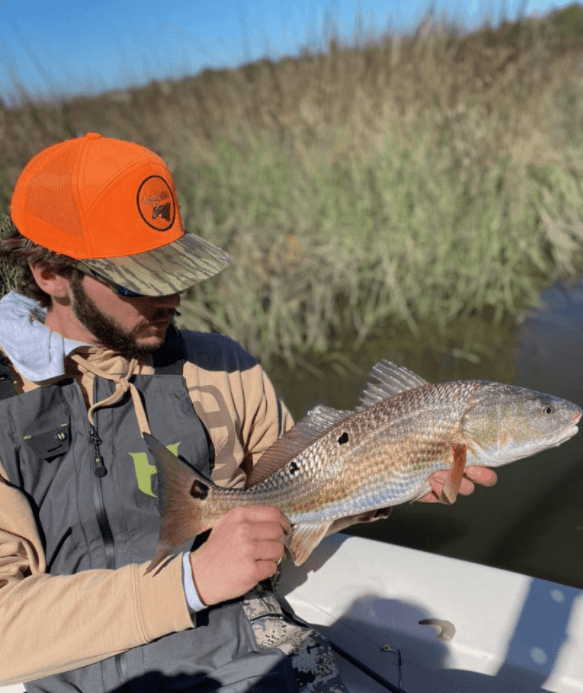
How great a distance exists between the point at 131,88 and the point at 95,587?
648 centimetres

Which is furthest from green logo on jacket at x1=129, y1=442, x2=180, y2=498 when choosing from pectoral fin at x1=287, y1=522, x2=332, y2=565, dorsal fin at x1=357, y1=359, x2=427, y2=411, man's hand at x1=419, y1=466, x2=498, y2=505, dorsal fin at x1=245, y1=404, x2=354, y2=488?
man's hand at x1=419, y1=466, x2=498, y2=505

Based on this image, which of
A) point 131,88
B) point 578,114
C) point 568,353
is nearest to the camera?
point 568,353

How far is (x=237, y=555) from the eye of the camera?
1677 mm

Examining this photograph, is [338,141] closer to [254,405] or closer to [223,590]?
[254,405]

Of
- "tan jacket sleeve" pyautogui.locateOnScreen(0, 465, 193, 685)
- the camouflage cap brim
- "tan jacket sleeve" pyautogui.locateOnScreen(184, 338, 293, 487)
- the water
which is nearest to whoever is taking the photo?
"tan jacket sleeve" pyautogui.locateOnScreen(0, 465, 193, 685)

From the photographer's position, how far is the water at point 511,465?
151 inches

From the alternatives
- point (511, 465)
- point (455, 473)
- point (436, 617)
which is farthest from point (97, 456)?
point (511, 465)

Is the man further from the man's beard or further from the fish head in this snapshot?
the fish head

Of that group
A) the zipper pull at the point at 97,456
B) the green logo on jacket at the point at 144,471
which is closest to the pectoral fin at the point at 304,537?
the green logo on jacket at the point at 144,471

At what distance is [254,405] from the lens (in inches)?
87.1

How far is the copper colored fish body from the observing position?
6.15 ft

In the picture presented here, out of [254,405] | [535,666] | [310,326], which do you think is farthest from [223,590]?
[310,326]

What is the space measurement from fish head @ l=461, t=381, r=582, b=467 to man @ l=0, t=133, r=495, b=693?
0.42 ft

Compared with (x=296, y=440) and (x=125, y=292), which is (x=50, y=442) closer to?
(x=125, y=292)
